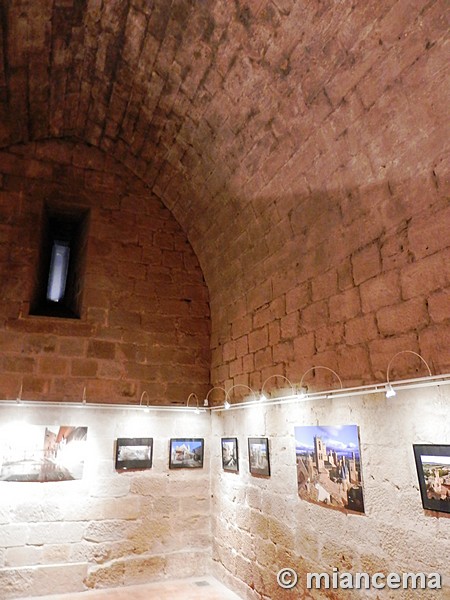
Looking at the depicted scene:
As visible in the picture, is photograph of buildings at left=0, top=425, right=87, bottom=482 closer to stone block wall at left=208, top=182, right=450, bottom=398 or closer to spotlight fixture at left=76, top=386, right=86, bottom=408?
spotlight fixture at left=76, top=386, right=86, bottom=408

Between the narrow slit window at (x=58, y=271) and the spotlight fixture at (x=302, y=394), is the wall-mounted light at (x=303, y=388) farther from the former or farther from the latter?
the narrow slit window at (x=58, y=271)

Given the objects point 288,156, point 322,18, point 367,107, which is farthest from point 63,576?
point 322,18

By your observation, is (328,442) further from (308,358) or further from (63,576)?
(63,576)

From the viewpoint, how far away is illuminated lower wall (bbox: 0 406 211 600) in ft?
13.4

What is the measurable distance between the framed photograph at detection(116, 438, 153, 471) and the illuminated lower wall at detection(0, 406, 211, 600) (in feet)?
0.21

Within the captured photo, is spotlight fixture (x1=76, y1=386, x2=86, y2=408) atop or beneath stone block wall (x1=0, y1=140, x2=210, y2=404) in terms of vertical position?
beneath

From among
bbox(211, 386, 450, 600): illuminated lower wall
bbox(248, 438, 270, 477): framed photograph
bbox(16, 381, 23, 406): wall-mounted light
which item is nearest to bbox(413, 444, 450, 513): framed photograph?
bbox(211, 386, 450, 600): illuminated lower wall

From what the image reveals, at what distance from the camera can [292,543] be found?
11.0ft

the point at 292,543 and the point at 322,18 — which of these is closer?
the point at 322,18

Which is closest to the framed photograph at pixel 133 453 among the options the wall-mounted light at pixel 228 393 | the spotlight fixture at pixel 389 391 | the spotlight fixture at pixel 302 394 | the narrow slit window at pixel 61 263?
the wall-mounted light at pixel 228 393

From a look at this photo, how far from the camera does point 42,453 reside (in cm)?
424

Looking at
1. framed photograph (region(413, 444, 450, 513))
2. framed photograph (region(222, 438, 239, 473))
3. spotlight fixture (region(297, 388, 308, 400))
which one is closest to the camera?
framed photograph (region(413, 444, 450, 513))

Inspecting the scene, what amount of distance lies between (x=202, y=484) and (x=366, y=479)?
260 centimetres

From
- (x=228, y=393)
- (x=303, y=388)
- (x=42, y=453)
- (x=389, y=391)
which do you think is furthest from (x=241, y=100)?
(x=42, y=453)
